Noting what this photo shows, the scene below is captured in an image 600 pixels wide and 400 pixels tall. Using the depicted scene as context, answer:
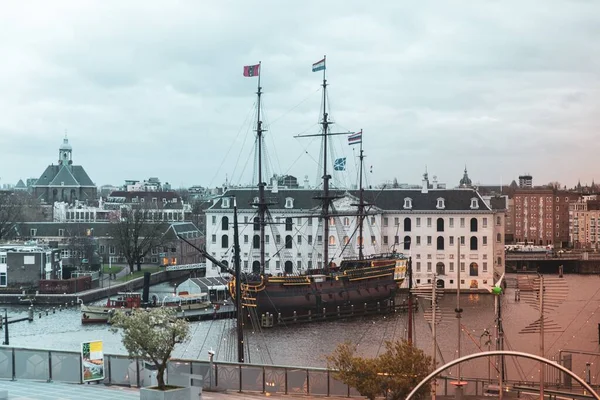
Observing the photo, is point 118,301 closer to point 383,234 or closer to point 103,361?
point 383,234

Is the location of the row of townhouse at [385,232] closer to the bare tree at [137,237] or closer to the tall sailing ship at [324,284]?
the tall sailing ship at [324,284]

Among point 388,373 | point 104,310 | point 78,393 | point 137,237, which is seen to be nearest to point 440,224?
point 104,310

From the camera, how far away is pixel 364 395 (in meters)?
23.8

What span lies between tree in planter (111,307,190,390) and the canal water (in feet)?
42.7

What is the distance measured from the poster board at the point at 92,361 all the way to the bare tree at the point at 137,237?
211ft

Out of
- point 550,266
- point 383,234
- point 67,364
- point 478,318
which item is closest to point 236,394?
point 67,364

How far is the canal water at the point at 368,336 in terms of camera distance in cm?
4253

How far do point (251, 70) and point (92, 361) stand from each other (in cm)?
4020

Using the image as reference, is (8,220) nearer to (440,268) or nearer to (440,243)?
(440,243)

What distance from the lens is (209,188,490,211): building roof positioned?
255 feet

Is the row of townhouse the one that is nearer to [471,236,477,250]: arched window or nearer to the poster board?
[471,236,477,250]: arched window

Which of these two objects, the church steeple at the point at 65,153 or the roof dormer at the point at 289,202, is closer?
the roof dormer at the point at 289,202

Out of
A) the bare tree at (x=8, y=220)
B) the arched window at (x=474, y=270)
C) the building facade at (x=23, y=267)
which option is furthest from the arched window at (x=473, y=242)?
the bare tree at (x=8, y=220)

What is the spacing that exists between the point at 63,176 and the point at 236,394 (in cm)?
14277
